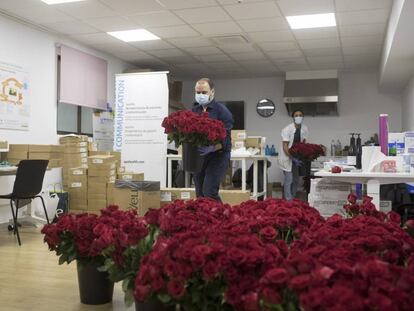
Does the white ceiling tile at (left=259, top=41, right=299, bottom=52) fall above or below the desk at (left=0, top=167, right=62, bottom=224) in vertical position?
above

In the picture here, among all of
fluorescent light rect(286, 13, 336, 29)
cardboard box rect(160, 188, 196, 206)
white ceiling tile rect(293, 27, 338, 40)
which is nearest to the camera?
cardboard box rect(160, 188, 196, 206)

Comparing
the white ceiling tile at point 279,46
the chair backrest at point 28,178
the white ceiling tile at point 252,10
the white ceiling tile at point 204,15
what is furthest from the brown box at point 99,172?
the white ceiling tile at point 279,46

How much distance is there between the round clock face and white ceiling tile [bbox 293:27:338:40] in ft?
10.1

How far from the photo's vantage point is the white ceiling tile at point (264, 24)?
5809 millimetres

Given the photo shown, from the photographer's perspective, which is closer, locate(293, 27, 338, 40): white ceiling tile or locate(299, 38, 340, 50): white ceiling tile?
locate(293, 27, 338, 40): white ceiling tile

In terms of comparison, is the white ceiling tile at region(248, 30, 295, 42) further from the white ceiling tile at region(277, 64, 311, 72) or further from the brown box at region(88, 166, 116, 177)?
the brown box at region(88, 166, 116, 177)

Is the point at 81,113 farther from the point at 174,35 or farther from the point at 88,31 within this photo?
the point at 174,35

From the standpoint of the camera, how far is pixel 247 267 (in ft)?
4.52

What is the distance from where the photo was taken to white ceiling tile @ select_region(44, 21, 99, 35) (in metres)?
6.00

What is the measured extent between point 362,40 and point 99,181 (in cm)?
435

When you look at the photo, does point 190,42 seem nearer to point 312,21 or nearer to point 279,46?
point 279,46

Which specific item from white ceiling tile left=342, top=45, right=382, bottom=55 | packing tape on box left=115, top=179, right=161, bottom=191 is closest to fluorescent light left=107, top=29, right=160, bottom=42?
packing tape on box left=115, top=179, right=161, bottom=191

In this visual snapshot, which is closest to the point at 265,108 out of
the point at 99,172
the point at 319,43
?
the point at 319,43

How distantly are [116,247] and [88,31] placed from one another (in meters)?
5.11
